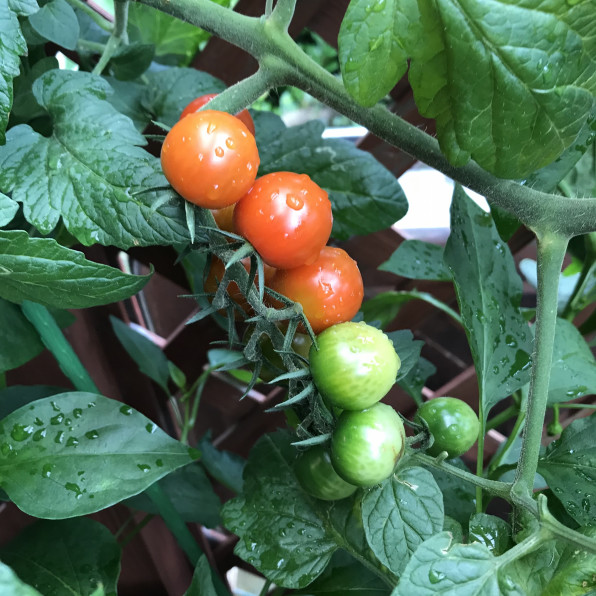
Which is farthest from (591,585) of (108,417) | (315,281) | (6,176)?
(6,176)

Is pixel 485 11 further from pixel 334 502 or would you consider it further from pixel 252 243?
pixel 334 502

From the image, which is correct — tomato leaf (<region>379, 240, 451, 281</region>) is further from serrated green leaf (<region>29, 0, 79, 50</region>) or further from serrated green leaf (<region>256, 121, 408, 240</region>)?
serrated green leaf (<region>29, 0, 79, 50</region>)

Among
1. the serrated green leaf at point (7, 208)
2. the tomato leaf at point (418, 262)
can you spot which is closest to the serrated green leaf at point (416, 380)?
the tomato leaf at point (418, 262)

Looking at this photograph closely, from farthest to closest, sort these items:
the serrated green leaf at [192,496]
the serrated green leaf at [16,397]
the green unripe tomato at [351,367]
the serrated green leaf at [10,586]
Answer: the serrated green leaf at [192,496], the serrated green leaf at [16,397], the green unripe tomato at [351,367], the serrated green leaf at [10,586]

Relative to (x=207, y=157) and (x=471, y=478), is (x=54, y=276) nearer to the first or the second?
(x=207, y=157)

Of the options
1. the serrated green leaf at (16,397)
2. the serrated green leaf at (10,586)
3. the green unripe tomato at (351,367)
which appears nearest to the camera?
the serrated green leaf at (10,586)

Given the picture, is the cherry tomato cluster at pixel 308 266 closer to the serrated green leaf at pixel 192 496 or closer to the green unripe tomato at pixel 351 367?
the green unripe tomato at pixel 351 367

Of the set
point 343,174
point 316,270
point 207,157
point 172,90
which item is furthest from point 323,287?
point 172,90
